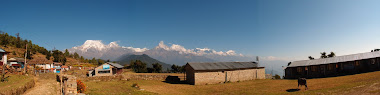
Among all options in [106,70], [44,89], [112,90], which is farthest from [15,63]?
[112,90]

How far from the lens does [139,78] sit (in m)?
42.4

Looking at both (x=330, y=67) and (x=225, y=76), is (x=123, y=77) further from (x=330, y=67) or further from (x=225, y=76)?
(x=330, y=67)

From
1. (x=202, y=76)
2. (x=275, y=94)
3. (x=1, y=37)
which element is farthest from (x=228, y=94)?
(x=1, y=37)

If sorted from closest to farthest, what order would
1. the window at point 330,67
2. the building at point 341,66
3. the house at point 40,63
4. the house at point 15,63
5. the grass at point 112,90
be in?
the grass at point 112,90, the building at point 341,66, the window at point 330,67, the house at point 40,63, the house at point 15,63

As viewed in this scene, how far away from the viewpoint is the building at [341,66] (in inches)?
1231

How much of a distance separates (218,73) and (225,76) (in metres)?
1.92

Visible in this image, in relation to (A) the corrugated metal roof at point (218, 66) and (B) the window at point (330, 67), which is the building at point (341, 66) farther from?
(A) the corrugated metal roof at point (218, 66)

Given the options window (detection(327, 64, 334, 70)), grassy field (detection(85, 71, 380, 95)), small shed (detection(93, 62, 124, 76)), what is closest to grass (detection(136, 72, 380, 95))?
grassy field (detection(85, 71, 380, 95))

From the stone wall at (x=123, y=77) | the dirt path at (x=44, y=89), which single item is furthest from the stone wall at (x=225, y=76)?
the dirt path at (x=44, y=89)

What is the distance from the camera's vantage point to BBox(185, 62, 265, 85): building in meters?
34.5

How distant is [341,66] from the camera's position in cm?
3331

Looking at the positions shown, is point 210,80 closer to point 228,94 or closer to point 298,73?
point 228,94

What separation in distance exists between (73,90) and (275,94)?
2004cm

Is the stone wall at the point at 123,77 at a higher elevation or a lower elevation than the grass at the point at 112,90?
lower
